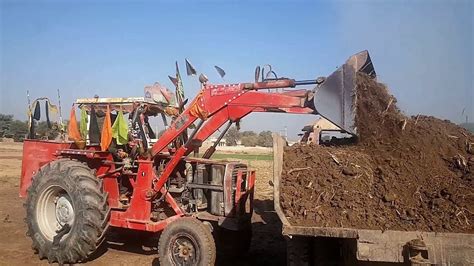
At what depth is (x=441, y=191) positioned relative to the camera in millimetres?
4484

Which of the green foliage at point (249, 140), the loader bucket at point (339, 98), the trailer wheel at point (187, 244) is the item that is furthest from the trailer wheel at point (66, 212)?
the green foliage at point (249, 140)

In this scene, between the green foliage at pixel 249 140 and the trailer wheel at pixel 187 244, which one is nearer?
the trailer wheel at pixel 187 244

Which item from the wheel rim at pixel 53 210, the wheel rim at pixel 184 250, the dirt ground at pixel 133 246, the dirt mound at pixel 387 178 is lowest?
the dirt ground at pixel 133 246

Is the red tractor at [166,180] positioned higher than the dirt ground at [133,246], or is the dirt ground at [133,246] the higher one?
the red tractor at [166,180]

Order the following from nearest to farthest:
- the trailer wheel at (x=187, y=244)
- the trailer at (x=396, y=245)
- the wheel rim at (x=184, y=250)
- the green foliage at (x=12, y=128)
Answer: the trailer at (x=396, y=245), the trailer wheel at (x=187, y=244), the wheel rim at (x=184, y=250), the green foliage at (x=12, y=128)

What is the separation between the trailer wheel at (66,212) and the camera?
6.91m

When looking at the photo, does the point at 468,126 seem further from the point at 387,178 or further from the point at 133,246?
the point at 133,246

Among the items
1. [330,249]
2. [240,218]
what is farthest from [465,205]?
[240,218]

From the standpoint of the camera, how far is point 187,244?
20.8 feet

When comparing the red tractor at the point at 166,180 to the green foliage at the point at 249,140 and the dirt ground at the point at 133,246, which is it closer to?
the dirt ground at the point at 133,246

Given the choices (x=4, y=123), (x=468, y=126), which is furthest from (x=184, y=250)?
(x=4, y=123)

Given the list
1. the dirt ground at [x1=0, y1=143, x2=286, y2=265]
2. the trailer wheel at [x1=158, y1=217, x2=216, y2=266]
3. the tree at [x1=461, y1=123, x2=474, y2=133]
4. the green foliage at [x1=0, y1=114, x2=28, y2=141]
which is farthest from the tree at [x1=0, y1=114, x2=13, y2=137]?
the tree at [x1=461, y1=123, x2=474, y2=133]

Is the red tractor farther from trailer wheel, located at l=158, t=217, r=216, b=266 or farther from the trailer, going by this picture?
the trailer

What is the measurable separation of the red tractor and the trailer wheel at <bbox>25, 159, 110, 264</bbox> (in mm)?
16
